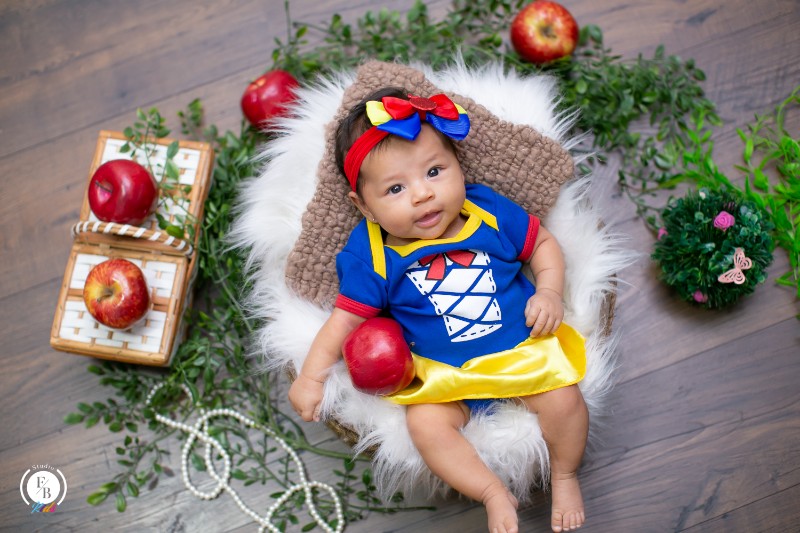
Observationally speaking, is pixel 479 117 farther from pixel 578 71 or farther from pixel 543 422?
pixel 543 422

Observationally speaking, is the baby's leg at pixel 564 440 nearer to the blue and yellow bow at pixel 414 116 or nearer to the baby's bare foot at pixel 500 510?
the baby's bare foot at pixel 500 510

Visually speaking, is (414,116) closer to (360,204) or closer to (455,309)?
(360,204)

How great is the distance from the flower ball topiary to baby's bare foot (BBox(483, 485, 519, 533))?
2.10ft

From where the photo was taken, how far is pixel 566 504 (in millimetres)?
1324

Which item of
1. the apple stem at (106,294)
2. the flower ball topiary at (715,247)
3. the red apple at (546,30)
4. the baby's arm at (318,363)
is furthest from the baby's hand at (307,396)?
the red apple at (546,30)

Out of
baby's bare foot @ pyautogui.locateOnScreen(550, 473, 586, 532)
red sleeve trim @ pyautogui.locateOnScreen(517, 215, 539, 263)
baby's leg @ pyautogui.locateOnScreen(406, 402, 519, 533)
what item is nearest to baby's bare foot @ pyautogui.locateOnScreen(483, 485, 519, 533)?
baby's leg @ pyautogui.locateOnScreen(406, 402, 519, 533)

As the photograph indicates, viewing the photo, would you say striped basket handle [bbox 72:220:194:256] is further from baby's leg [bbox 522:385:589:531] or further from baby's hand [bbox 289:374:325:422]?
baby's leg [bbox 522:385:589:531]

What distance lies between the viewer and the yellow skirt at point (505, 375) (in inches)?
51.3

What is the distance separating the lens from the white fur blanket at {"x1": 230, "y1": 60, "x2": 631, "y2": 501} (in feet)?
4.34

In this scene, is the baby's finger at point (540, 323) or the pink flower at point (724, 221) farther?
the pink flower at point (724, 221)

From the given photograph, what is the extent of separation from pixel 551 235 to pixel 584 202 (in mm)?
116

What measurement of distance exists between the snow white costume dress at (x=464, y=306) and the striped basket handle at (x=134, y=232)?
0.40 metres

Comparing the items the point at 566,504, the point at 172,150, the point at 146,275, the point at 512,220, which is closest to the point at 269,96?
the point at 172,150

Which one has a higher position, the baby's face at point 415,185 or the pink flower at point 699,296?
the baby's face at point 415,185
